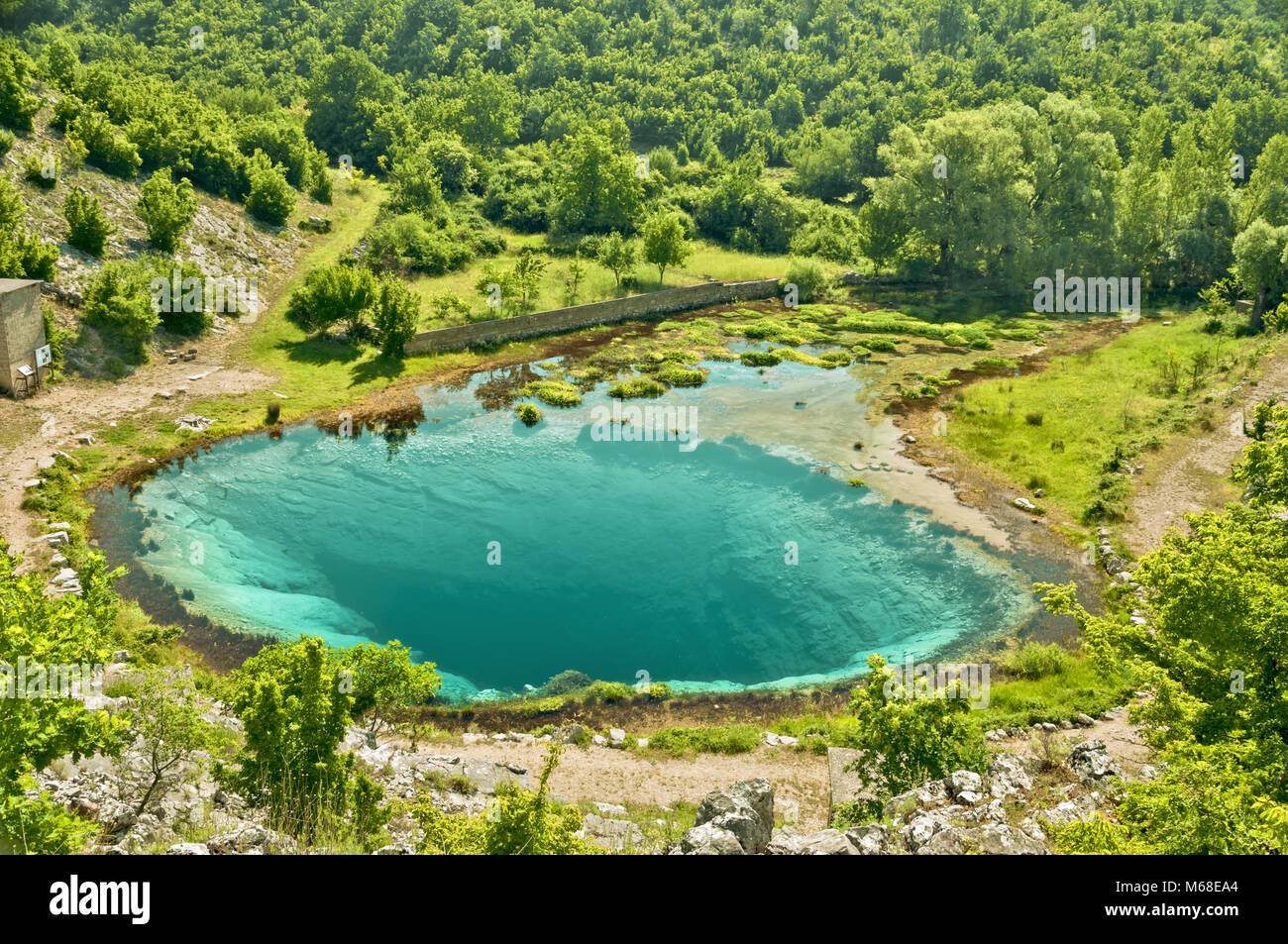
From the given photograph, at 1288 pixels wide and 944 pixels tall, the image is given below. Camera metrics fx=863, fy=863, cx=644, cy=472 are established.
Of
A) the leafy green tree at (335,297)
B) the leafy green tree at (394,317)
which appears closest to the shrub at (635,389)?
the leafy green tree at (394,317)

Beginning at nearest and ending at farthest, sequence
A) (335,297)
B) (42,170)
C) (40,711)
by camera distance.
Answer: (40,711), (42,170), (335,297)

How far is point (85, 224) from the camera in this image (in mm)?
42500

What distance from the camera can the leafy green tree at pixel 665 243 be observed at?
60.0 metres

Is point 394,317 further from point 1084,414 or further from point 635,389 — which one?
point 1084,414

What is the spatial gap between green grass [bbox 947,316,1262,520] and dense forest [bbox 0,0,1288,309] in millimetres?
11635

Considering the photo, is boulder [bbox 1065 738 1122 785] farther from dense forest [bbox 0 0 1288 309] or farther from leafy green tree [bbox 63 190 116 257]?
dense forest [bbox 0 0 1288 309]

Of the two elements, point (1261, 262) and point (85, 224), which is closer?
point (85, 224)

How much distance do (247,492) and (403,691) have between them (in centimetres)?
1890

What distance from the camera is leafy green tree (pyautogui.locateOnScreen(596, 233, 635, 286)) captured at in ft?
197

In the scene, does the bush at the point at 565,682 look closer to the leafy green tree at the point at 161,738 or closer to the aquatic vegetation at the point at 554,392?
the leafy green tree at the point at 161,738

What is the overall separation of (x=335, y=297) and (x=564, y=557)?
23.4 meters

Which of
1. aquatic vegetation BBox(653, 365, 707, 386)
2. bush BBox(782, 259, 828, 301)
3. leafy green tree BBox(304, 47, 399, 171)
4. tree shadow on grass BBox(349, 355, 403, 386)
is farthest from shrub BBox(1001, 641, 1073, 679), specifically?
leafy green tree BBox(304, 47, 399, 171)

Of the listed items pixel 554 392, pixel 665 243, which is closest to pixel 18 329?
pixel 554 392
